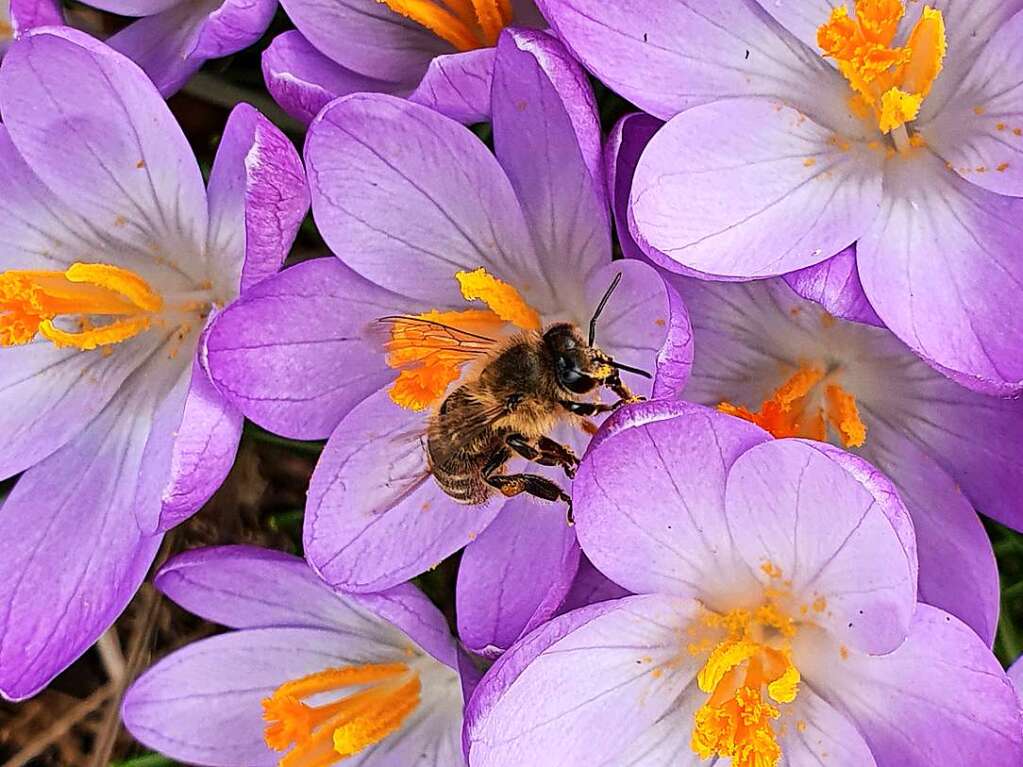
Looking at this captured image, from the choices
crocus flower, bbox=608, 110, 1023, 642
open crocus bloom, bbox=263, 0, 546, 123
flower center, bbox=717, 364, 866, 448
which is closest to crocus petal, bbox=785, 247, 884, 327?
crocus flower, bbox=608, 110, 1023, 642

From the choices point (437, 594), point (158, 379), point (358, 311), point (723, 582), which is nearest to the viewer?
point (723, 582)

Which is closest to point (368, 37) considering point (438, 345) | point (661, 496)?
point (438, 345)

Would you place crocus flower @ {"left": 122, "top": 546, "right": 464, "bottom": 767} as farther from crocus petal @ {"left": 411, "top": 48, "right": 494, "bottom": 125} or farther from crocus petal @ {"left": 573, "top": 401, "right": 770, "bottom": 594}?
crocus petal @ {"left": 411, "top": 48, "right": 494, "bottom": 125}

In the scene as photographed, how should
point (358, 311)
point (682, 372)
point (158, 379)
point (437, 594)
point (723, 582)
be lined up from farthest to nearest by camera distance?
point (437, 594) → point (158, 379) → point (358, 311) → point (723, 582) → point (682, 372)

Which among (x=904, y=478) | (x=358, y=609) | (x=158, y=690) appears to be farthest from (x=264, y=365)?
(x=904, y=478)

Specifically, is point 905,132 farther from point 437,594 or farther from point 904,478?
point 437,594

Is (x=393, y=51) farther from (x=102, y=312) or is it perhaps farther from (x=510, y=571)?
(x=510, y=571)
